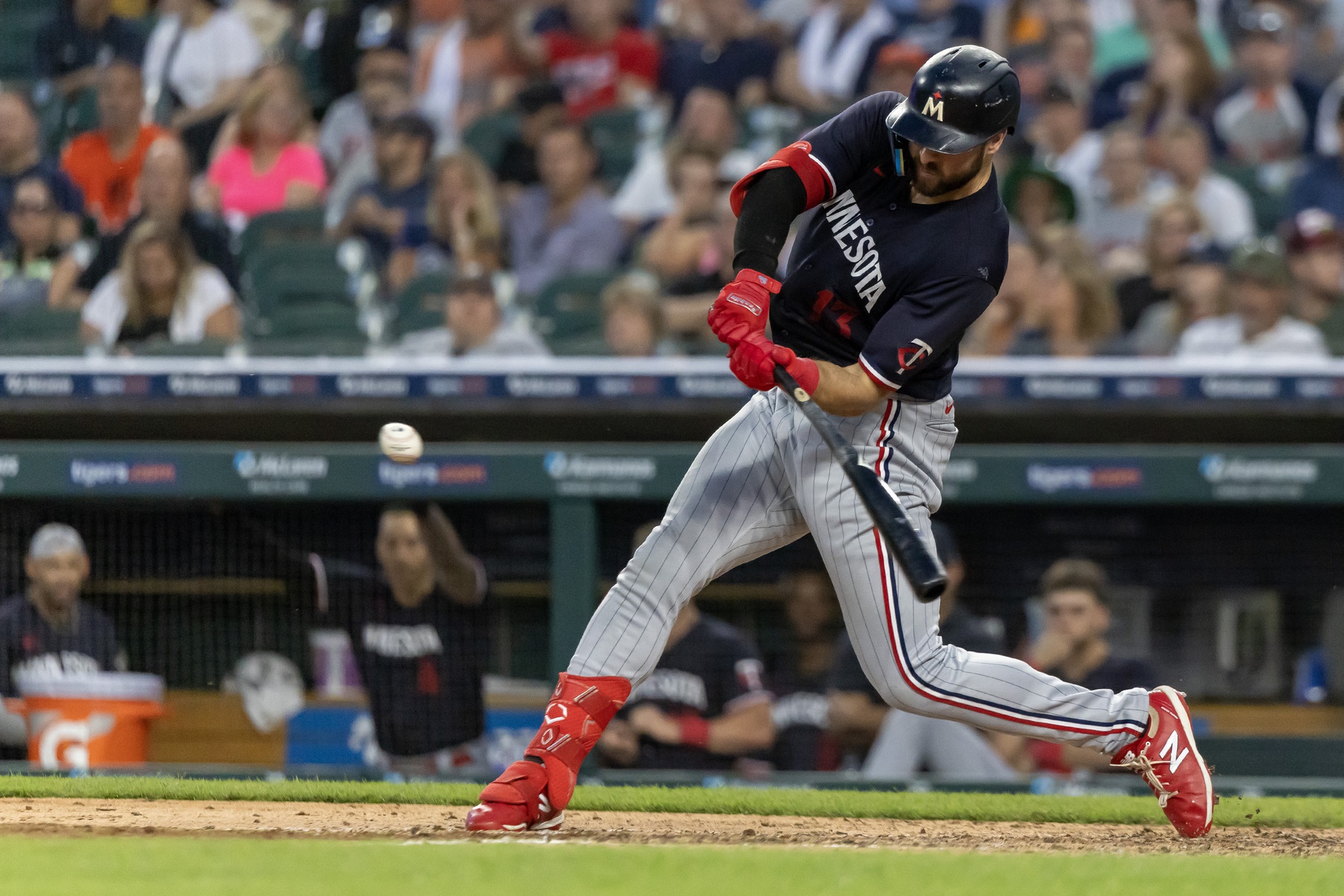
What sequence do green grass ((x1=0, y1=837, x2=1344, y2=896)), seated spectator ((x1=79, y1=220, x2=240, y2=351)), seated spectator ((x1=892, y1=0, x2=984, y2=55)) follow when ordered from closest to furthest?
1. green grass ((x1=0, y1=837, x2=1344, y2=896))
2. seated spectator ((x1=79, y1=220, x2=240, y2=351))
3. seated spectator ((x1=892, y1=0, x2=984, y2=55))

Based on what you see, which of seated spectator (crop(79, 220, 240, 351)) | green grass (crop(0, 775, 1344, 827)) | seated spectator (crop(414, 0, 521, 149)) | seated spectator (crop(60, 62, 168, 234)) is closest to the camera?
green grass (crop(0, 775, 1344, 827))

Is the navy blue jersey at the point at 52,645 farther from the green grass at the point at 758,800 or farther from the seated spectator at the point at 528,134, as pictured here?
the seated spectator at the point at 528,134

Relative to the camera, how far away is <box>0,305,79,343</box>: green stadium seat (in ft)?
21.2

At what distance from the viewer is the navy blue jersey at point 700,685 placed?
5.08m

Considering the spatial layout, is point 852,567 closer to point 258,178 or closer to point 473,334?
point 473,334

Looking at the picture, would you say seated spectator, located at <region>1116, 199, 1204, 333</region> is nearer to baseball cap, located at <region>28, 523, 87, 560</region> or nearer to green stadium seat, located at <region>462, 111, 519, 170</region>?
green stadium seat, located at <region>462, 111, 519, 170</region>

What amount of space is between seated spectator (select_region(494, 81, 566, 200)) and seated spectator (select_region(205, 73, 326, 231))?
0.88 m

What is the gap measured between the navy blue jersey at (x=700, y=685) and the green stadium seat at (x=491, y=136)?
10.7 ft

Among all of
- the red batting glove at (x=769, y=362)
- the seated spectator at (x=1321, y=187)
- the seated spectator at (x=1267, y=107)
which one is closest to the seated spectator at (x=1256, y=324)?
the seated spectator at (x=1321, y=187)

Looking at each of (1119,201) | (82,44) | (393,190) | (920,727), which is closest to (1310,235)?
(1119,201)

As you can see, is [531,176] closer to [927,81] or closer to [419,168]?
[419,168]

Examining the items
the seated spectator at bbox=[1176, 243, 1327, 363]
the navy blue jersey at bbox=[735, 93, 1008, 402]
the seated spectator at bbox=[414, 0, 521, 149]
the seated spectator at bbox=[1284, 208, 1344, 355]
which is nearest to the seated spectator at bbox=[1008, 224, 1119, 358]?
the seated spectator at bbox=[1176, 243, 1327, 363]

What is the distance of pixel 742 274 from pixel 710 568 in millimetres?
597

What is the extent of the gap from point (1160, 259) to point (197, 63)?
486 cm
